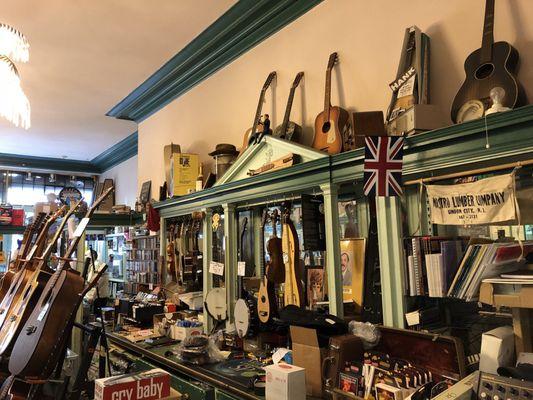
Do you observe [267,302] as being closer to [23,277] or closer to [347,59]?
[347,59]

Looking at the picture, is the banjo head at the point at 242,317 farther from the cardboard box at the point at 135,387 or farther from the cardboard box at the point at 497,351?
the cardboard box at the point at 497,351

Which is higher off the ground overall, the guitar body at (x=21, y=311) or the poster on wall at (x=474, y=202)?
the poster on wall at (x=474, y=202)

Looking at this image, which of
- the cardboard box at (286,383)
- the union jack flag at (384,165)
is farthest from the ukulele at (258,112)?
the cardboard box at (286,383)

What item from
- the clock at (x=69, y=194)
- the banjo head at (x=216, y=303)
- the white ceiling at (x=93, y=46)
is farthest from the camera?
the clock at (x=69, y=194)

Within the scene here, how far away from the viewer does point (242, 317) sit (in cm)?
300

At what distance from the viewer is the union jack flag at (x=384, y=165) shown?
195 centimetres

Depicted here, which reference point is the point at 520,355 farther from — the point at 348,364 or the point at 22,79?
the point at 22,79

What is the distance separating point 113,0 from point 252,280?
8.14ft

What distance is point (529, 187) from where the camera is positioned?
1746 millimetres

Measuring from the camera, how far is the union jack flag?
1948 millimetres

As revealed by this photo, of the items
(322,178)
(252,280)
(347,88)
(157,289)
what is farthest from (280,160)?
(157,289)

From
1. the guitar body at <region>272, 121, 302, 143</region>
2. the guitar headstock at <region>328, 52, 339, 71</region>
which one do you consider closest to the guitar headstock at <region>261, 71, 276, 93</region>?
the guitar body at <region>272, 121, 302, 143</region>

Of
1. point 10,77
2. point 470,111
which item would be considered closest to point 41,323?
point 10,77

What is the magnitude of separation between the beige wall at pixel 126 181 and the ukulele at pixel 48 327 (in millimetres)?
4578
